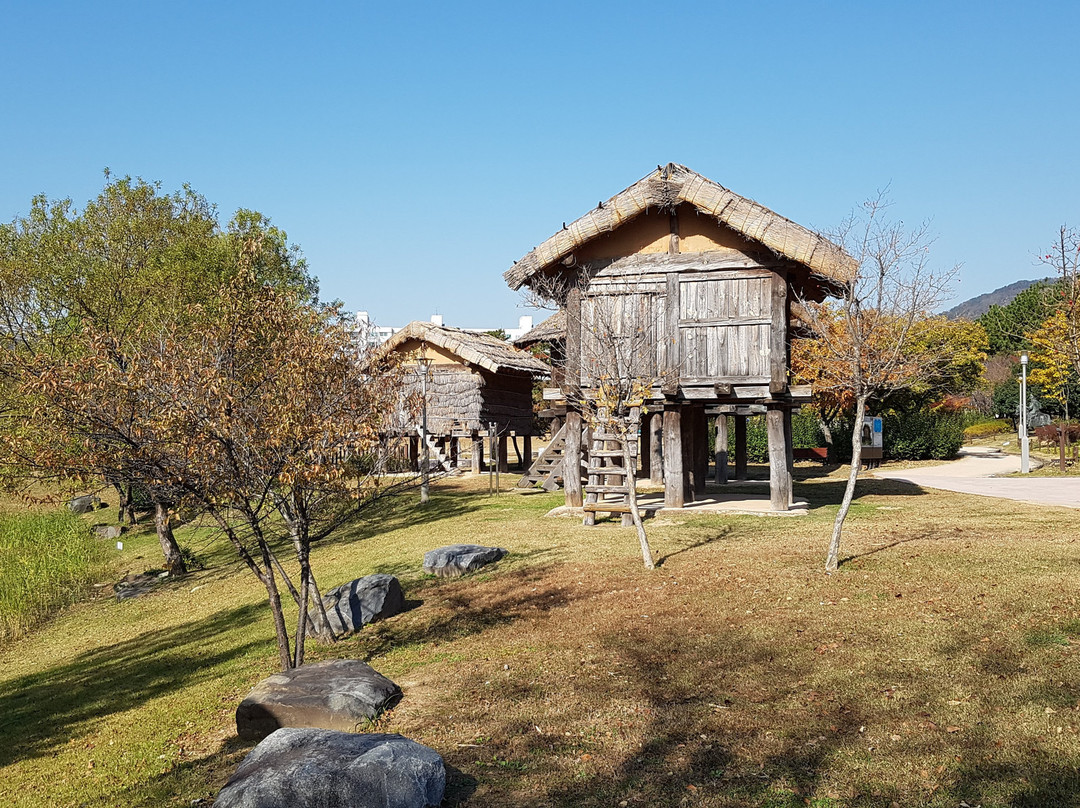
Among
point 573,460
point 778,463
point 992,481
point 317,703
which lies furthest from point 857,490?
point 317,703

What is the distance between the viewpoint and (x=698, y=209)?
16375 mm

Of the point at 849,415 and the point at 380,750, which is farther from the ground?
the point at 849,415

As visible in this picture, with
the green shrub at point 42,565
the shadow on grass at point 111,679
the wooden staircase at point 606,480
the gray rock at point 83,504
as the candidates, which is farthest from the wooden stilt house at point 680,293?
the gray rock at point 83,504

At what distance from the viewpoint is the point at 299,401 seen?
902 centimetres

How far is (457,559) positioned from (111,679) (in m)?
4.95

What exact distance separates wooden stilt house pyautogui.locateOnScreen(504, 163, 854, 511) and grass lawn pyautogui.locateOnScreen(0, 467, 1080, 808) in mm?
2625

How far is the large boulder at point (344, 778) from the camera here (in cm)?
563

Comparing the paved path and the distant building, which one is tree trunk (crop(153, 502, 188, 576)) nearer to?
the distant building

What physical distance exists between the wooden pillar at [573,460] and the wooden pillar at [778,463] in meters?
3.77

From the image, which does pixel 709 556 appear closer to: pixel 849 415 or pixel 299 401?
pixel 299 401

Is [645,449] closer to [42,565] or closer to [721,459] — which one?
[721,459]

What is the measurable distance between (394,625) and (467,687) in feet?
9.86

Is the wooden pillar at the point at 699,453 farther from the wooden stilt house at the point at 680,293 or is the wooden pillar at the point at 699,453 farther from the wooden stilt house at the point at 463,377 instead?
the wooden stilt house at the point at 463,377

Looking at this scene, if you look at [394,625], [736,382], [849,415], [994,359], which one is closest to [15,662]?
[394,625]
